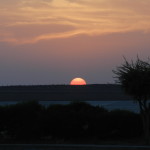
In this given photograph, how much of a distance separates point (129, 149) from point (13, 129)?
836 cm

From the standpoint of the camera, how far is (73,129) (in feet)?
99.6

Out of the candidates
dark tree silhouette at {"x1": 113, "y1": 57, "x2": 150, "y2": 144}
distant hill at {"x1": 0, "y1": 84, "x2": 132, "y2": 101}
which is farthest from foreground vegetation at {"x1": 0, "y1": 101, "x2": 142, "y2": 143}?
distant hill at {"x1": 0, "y1": 84, "x2": 132, "y2": 101}

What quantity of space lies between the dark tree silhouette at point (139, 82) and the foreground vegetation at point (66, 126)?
2.65 metres

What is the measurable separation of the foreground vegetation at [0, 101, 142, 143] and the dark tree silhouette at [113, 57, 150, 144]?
265 centimetres

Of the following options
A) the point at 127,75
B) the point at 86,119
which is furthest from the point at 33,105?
the point at 127,75

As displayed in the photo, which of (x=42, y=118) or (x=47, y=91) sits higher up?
(x=47, y=91)

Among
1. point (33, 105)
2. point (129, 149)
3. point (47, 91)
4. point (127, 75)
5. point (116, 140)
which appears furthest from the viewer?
point (47, 91)

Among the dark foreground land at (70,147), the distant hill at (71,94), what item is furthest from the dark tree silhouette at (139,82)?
the distant hill at (71,94)

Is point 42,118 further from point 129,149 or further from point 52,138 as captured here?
point 129,149

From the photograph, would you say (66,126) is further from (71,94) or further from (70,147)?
(71,94)

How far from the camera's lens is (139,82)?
27.6 metres

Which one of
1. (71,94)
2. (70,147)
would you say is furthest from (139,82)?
(71,94)

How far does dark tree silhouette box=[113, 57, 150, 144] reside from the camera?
27656 millimetres

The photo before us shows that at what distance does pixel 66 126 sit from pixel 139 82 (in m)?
5.29
